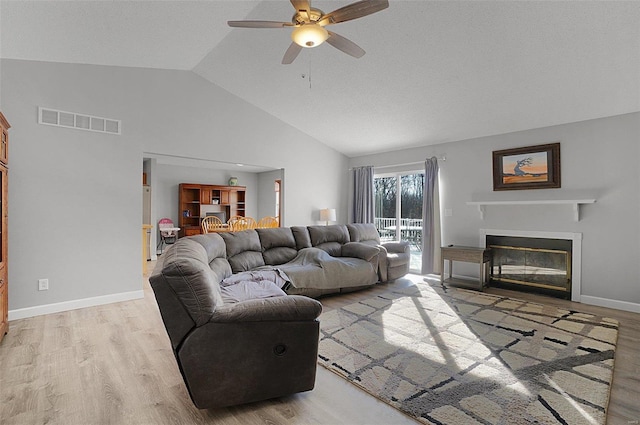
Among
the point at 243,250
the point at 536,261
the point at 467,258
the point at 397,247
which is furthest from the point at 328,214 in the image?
the point at 536,261

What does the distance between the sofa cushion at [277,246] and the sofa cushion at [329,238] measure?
43cm

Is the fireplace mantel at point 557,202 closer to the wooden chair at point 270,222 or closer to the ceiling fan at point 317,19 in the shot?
the ceiling fan at point 317,19

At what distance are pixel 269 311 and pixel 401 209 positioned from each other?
16.5ft

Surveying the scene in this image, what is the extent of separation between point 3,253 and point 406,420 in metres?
3.76

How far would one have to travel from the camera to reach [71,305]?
153 inches

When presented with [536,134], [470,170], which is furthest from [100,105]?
[536,134]

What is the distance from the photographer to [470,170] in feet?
17.5

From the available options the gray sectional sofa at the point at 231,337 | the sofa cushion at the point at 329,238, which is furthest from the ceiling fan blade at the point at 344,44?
the sofa cushion at the point at 329,238

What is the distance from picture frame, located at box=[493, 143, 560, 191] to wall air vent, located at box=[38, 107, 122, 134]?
5.53m

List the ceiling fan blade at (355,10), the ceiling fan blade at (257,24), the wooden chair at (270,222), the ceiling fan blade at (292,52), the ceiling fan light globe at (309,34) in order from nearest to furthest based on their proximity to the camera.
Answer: the ceiling fan blade at (355,10), the ceiling fan light globe at (309,34), the ceiling fan blade at (257,24), the ceiling fan blade at (292,52), the wooden chair at (270,222)

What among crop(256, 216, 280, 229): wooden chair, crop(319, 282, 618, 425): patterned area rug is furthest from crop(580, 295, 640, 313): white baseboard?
crop(256, 216, 280, 229): wooden chair

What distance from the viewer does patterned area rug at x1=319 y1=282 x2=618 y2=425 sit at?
199 cm

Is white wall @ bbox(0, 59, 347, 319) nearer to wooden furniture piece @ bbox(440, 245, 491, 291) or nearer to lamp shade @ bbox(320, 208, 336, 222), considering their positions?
lamp shade @ bbox(320, 208, 336, 222)

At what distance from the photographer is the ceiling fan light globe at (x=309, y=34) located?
241cm
